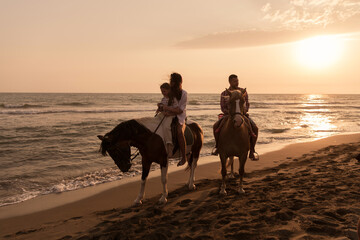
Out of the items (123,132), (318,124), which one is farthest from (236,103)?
(318,124)

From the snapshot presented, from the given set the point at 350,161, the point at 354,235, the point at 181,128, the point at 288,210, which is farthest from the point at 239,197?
the point at 350,161

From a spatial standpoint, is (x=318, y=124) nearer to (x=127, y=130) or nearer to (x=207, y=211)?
(x=207, y=211)

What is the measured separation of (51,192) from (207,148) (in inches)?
311

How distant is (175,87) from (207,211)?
2753mm

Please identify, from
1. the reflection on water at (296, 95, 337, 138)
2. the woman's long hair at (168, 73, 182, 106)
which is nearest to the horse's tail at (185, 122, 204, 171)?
the woman's long hair at (168, 73, 182, 106)

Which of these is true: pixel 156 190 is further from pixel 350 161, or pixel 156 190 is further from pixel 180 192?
pixel 350 161

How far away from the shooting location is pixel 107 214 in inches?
215

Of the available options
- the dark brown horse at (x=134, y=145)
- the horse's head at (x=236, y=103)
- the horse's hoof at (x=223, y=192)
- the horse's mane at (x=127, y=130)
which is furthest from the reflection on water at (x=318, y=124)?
the horse's mane at (x=127, y=130)

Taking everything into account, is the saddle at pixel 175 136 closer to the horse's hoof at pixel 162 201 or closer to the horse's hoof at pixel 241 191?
the horse's hoof at pixel 162 201

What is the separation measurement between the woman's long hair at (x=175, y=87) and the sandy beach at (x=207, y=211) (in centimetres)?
235

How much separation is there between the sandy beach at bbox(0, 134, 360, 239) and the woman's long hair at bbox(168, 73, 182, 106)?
2.35 metres

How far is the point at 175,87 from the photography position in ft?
19.6

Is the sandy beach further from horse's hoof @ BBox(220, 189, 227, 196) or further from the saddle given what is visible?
the saddle

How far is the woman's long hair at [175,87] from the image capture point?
594cm
